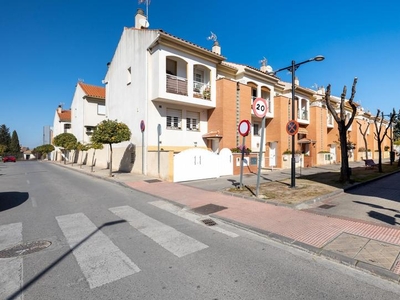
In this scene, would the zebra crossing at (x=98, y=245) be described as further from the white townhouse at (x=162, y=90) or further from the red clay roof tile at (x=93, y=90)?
the red clay roof tile at (x=93, y=90)

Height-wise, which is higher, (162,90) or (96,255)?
(162,90)

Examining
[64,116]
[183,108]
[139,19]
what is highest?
[139,19]

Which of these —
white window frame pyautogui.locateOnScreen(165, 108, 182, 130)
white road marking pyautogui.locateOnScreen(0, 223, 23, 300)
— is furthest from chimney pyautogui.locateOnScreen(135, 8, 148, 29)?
white road marking pyautogui.locateOnScreen(0, 223, 23, 300)

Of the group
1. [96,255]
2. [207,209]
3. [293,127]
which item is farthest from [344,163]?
[96,255]

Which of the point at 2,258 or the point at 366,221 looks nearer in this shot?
the point at 2,258

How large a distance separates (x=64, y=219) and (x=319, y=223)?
6.47 meters

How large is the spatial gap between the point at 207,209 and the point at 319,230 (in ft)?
10.2

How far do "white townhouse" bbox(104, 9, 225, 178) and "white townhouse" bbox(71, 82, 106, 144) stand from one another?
12.8 m

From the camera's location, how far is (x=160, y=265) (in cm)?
349

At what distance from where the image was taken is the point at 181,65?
16875 millimetres

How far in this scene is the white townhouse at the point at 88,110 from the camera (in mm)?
29397

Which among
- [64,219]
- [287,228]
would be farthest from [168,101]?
[287,228]

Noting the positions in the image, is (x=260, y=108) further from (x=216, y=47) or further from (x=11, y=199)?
(x=216, y=47)

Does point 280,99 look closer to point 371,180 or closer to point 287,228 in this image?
point 371,180
